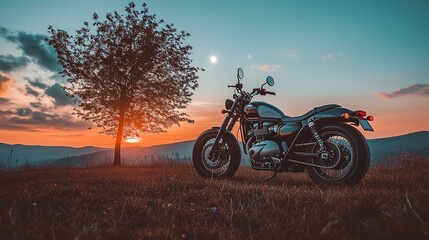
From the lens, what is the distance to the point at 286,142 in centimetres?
482

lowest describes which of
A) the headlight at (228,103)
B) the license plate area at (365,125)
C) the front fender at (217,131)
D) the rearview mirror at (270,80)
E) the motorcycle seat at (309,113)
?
the license plate area at (365,125)

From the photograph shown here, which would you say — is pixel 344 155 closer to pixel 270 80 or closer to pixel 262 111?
pixel 262 111

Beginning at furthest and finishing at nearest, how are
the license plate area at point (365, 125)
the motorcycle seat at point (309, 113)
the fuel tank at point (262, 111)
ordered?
1. the fuel tank at point (262, 111)
2. the motorcycle seat at point (309, 113)
3. the license plate area at point (365, 125)

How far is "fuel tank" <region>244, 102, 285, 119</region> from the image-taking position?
501 cm

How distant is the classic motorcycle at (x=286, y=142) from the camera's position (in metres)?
3.91

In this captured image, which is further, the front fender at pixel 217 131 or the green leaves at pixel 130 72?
the green leaves at pixel 130 72

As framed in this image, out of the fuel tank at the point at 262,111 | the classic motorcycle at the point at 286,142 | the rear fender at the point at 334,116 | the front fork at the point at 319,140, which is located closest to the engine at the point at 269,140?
the classic motorcycle at the point at 286,142

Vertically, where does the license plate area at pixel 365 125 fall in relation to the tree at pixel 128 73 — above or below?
below

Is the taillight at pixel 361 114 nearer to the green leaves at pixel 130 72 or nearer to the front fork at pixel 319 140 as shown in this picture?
the front fork at pixel 319 140

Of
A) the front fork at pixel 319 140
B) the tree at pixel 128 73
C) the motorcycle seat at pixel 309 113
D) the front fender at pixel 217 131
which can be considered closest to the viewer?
the front fork at pixel 319 140

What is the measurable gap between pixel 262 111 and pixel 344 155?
174 centimetres

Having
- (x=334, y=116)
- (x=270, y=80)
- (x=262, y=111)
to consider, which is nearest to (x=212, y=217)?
(x=334, y=116)

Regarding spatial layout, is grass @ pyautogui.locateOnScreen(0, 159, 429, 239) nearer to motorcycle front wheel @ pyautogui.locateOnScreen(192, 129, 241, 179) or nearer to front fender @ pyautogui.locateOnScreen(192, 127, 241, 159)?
motorcycle front wheel @ pyautogui.locateOnScreen(192, 129, 241, 179)

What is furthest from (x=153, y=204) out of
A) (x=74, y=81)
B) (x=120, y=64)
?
(x=74, y=81)
